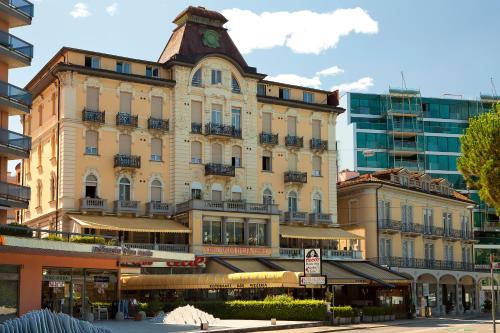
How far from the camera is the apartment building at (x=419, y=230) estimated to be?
69.6m

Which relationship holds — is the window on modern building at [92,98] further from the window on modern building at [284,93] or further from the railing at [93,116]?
the window on modern building at [284,93]

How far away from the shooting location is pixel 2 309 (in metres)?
35.4

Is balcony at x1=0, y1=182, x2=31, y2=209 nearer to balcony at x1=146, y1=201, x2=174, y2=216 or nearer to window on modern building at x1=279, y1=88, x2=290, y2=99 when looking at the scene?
balcony at x1=146, y1=201, x2=174, y2=216

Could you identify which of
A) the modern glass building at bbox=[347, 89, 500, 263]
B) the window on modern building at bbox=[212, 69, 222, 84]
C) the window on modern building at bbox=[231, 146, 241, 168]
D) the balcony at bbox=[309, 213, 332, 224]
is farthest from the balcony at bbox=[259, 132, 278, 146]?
the modern glass building at bbox=[347, 89, 500, 263]

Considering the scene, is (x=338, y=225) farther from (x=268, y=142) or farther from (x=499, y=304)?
(x=499, y=304)

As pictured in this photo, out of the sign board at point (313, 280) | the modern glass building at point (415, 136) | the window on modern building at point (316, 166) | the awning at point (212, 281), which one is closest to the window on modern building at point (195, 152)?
the awning at point (212, 281)

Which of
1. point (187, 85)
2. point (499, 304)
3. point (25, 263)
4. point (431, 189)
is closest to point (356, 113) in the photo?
point (431, 189)

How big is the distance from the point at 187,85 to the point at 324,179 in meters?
15.5

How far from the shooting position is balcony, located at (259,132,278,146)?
64.3 m

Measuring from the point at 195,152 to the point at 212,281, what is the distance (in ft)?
46.2

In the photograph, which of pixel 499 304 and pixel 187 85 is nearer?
pixel 187 85

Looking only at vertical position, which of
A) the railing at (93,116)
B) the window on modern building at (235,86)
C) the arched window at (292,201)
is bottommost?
the arched window at (292,201)

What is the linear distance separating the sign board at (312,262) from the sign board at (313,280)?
0.42 meters

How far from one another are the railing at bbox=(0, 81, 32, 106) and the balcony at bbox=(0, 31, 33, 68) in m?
1.38
